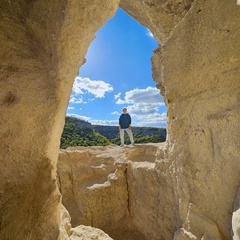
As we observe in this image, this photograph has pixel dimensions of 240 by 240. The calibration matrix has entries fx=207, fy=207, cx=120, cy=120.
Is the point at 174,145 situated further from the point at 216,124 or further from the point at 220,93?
the point at 220,93

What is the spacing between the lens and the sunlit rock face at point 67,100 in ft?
4.54

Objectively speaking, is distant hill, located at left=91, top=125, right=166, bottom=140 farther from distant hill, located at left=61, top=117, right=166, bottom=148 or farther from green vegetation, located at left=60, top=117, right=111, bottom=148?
green vegetation, located at left=60, top=117, right=111, bottom=148

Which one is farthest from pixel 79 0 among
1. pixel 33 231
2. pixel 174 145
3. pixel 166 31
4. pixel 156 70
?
pixel 156 70

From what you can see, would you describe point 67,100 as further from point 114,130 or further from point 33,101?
point 114,130

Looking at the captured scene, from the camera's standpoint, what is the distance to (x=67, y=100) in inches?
69.4

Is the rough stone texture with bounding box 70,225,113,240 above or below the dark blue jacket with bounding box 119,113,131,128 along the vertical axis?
below

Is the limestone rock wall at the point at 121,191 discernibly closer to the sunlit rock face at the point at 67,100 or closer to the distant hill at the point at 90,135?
the sunlit rock face at the point at 67,100

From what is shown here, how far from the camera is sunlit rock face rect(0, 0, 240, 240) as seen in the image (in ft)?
4.54

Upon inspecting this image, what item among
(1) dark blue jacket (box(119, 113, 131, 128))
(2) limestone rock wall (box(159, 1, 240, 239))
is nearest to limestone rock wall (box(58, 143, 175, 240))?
(2) limestone rock wall (box(159, 1, 240, 239))

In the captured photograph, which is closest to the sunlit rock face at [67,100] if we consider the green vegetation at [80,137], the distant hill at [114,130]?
the green vegetation at [80,137]

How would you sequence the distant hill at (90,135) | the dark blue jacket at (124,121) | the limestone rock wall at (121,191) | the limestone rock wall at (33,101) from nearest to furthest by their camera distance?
the limestone rock wall at (33,101) < the limestone rock wall at (121,191) < the dark blue jacket at (124,121) < the distant hill at (90,135)

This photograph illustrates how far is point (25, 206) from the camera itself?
55.8 inches

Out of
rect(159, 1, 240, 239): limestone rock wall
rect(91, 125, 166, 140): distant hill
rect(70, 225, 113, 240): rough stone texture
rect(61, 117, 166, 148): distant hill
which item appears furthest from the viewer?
rect(91, 125, 166, 140): distant hill

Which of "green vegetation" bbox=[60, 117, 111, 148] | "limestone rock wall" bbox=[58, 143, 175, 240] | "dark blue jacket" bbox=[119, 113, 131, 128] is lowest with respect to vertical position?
"limestone rock wall" bbox=[58, 143, 175, 240]
